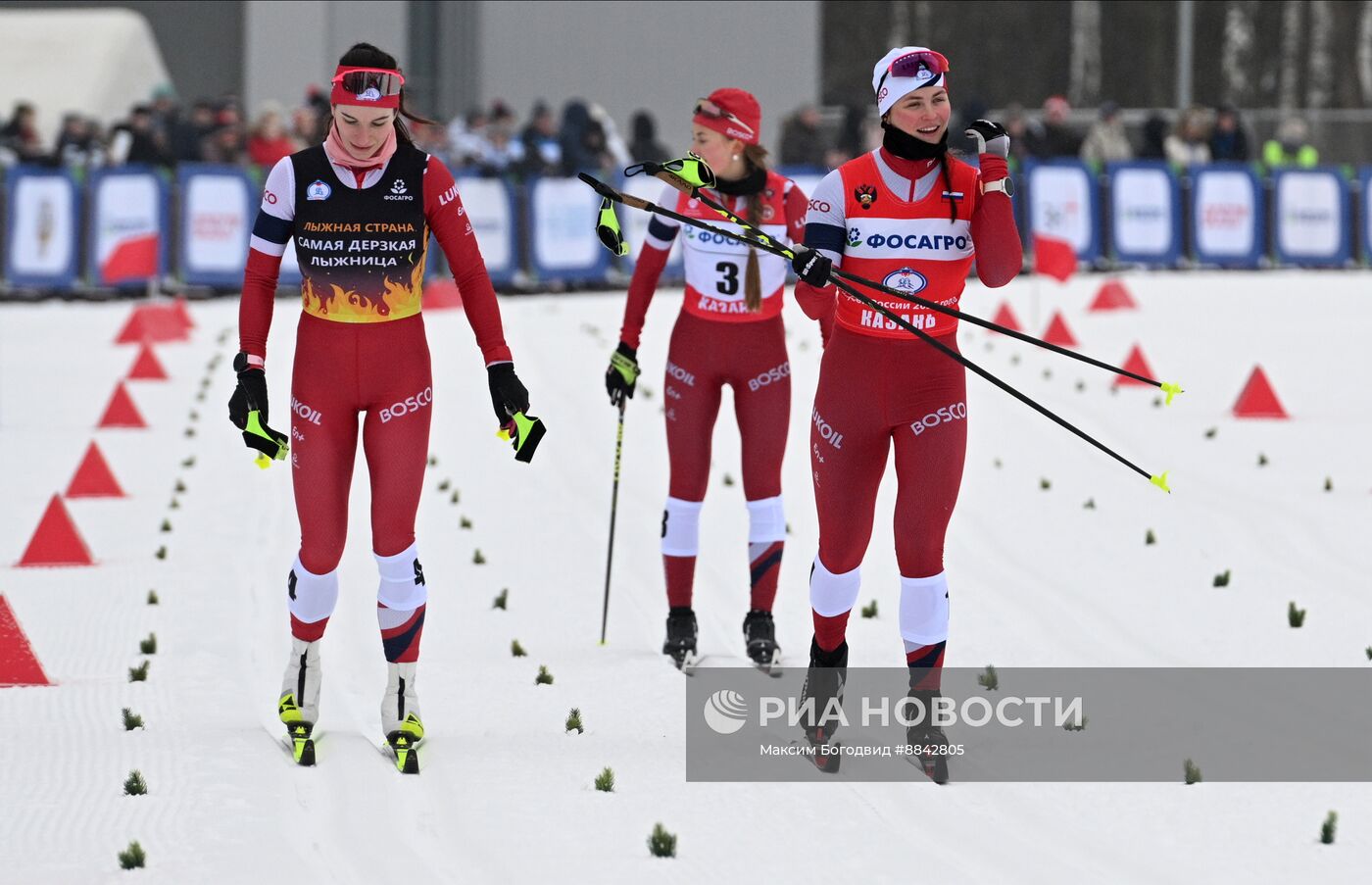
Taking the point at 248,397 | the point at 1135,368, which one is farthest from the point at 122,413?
the point at 248,397

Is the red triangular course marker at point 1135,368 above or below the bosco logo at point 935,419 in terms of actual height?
below

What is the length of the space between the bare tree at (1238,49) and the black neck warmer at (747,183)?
49257 millimetres

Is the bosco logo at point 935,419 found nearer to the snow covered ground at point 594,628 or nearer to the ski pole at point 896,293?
the ski pole at point 896,293

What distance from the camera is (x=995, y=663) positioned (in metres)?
8.12

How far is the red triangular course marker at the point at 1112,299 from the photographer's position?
2094 cm

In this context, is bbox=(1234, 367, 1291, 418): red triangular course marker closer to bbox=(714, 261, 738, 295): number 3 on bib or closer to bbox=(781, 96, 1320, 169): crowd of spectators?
bbox=(714, 261, 738, 295): number 3 on bib

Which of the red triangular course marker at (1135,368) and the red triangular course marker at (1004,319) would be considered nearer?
the red triangular course marker at (1135,368)

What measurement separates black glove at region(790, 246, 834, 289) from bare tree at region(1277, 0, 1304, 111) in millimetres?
52004

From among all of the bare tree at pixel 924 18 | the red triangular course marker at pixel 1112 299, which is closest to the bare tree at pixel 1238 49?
the bare tree at pixel 924 18

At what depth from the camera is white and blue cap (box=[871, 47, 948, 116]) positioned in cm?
648

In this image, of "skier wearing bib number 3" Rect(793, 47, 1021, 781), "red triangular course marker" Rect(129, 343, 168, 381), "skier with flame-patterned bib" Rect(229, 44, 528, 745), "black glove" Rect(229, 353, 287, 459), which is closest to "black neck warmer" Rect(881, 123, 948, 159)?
"skier wearing bib number 3" Rect(793, 47, 1021, 781)

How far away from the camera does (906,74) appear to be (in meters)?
6.48

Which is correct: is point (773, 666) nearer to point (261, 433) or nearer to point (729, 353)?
point (729, 353)
